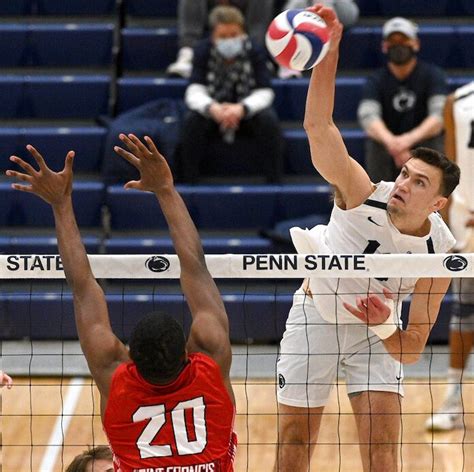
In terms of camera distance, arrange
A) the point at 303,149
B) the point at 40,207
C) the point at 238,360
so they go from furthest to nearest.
→ the point at 303,149
the point at 40,207
the point at 238,360

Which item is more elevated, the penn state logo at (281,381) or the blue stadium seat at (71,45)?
the blue stadium seat at (71,45)

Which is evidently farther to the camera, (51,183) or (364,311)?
(364,311)

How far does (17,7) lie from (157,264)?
24.3ft

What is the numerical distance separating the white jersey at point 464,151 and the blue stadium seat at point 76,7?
16.2 ft

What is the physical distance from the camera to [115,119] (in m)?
11.2

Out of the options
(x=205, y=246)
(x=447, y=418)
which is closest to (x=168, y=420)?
(x=447, y=418)

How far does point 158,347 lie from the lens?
13.2 ft

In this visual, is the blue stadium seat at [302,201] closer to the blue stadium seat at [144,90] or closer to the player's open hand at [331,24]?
the blue stadium seat at [144,90]

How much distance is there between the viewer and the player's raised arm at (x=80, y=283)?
437 centimetres

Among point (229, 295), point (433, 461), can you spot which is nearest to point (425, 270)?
point (433, 461)

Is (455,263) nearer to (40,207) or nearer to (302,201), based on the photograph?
(302,201)

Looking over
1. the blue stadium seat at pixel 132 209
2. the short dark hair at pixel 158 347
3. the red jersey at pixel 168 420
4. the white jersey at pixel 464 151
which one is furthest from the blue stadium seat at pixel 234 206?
the short dark hair at pixel 158 347

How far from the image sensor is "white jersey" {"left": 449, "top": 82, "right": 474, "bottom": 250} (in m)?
8.53

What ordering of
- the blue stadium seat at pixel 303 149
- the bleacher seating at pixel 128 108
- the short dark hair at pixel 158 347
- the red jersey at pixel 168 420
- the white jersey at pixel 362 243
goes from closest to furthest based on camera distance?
1. the short dark hair at pixel 158 347
2. the red jersey at pixel 168 420
3. the white jersey at pixel 362 243
4. the bleacher seating at pixel 128 108
5. the blue stadium seat at pixel 303 149
